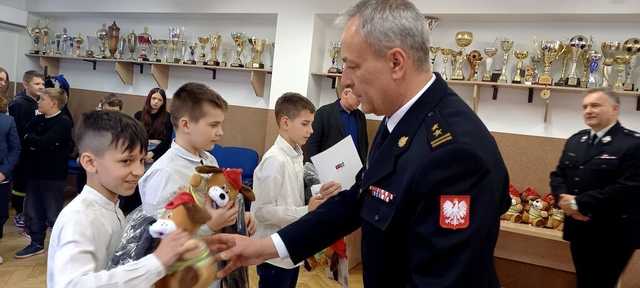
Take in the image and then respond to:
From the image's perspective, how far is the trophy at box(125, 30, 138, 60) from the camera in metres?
6.16

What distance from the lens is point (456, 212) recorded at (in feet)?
3.35

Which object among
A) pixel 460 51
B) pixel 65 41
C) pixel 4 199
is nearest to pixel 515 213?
pixel 460 51

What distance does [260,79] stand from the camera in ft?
18.1

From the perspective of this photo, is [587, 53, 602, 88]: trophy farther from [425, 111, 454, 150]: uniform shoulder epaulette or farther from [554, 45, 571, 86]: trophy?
[425, 111, 454, 150]: uniform shoulder epaulette

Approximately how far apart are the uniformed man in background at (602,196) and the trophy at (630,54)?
3.54 ft

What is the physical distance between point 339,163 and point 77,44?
18.4 feet

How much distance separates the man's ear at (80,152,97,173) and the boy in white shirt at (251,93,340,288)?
93cm

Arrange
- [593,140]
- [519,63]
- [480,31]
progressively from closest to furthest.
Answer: [593,140] → [519,63] → [480,31]

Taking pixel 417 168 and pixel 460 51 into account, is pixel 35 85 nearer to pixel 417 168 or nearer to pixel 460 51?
pixel 460 51

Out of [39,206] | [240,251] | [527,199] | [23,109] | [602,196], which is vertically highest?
[23,109]

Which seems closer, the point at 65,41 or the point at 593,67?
the point at 593,67

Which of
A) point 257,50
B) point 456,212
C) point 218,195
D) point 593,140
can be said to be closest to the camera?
point 456,212

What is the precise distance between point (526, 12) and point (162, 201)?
3590 millimetres

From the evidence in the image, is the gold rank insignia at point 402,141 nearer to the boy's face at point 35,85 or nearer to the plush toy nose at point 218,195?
the plush toy nose at point 218,195
